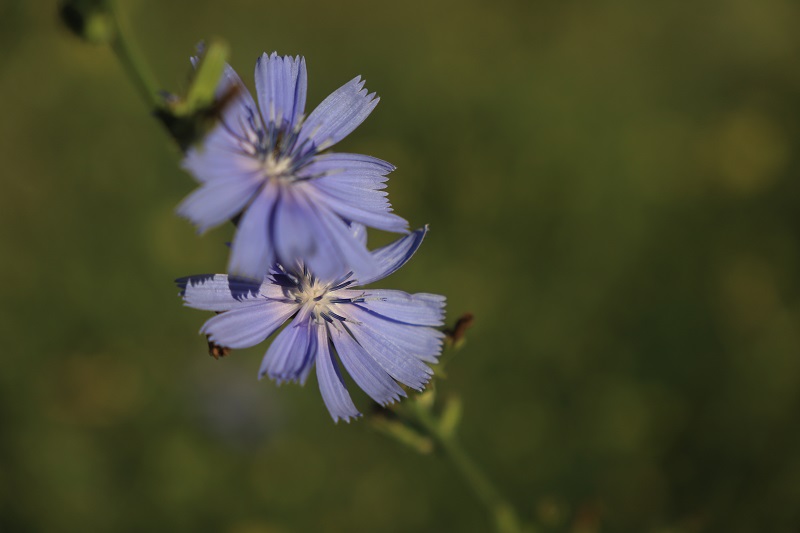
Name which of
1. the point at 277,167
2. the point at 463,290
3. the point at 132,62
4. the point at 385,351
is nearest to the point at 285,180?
the point at 277,167

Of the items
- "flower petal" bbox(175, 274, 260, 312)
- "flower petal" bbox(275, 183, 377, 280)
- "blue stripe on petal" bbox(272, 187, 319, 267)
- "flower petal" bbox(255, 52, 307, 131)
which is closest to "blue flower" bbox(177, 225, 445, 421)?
"flower petal" bbox(175, 274, 260, 312)

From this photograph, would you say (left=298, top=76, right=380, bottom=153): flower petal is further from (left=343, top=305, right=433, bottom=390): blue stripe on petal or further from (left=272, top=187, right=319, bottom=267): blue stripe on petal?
(left=343, top=305, right=433, bottom=390): blue stripe on petal

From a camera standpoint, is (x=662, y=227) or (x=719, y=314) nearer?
(x=719, y=314)

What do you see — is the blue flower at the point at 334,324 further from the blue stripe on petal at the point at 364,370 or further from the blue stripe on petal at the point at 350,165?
the blue stripe on petal at the point at 350,165

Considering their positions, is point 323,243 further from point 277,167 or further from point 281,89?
point 281,89

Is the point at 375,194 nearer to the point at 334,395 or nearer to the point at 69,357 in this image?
the point at 334,395

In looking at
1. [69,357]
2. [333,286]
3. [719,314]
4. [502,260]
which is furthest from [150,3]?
[719,314]
